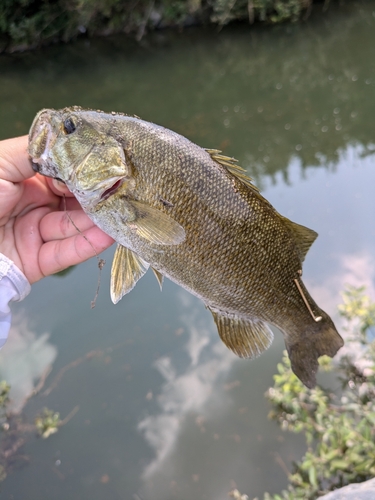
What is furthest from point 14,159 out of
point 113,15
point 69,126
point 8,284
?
point 113,15

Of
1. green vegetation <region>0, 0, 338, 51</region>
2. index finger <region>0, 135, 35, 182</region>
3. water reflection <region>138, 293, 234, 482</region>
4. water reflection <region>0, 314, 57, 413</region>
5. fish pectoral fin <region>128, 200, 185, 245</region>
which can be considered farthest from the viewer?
green vegetation <region>0, 0, 338, 51</region>

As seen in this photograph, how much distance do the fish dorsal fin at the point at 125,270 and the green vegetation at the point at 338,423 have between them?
5.83 feet

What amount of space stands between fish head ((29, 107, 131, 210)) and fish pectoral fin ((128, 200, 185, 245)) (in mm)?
173

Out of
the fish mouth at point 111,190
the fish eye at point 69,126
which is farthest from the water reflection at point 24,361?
the fish eye at point 69,126

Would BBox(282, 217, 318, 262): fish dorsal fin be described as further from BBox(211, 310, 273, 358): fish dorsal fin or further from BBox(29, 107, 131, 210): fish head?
BBox(29, 107, 131, 210): fish head

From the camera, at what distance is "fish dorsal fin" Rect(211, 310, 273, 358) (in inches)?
75.6

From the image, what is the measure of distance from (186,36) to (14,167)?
18.1m

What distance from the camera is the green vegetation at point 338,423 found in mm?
2572

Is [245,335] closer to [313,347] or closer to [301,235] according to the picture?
[313,347]

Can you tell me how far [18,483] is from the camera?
357cm

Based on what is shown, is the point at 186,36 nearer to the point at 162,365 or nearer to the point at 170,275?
the point at 162,365

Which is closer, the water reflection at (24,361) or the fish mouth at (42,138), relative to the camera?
the fish mouth at (42,138)

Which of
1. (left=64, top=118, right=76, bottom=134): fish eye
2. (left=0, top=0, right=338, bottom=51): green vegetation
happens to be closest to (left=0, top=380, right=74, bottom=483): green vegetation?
(left=64, top=118, right=76, bottom=134): fish eye

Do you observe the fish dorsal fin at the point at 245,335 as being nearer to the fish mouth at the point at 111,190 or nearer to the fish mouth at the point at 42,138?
the fish mouth at the point at 111,190
